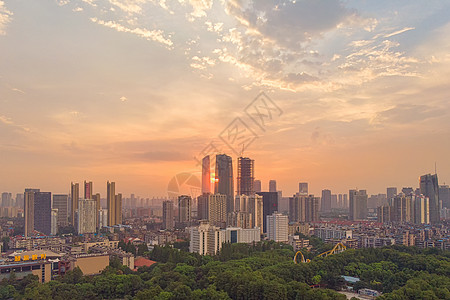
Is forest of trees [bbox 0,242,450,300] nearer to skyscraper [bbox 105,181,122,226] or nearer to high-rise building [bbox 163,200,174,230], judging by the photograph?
high-rise building [bbox 163,200,174,230]

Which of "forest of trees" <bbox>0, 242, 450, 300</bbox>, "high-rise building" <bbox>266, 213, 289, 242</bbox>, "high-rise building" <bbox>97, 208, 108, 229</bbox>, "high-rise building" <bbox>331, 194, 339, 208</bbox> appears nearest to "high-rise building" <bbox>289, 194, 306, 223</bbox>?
"high-rise building" <bbox>266, 213, 289, 242</bbox>

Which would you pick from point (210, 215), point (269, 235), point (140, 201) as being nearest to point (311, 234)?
point (269, 235)

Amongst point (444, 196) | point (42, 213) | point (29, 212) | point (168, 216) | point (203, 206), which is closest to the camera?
point (29, 212)

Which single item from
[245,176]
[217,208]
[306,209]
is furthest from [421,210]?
[217,208]

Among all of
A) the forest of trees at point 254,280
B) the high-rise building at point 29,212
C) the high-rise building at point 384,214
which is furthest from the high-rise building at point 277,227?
the high-rise building at point 29,212

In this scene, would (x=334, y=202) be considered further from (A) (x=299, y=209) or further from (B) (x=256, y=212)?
(B) (x=256, y=212)

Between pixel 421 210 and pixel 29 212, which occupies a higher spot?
pixel 29 212

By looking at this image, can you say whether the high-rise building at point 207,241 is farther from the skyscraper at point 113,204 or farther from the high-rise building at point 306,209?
the high-rise building at point 306,209
